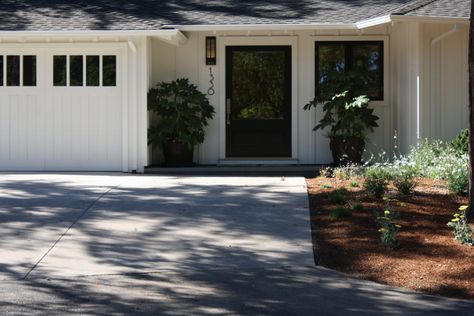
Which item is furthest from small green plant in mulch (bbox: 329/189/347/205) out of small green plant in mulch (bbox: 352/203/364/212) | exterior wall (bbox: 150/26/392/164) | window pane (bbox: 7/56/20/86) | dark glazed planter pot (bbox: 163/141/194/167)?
window pane (bbox: 7/56/20/86)

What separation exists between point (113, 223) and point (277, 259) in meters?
2.34

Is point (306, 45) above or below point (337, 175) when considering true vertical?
above

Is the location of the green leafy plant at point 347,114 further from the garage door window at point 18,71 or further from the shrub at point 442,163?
the garage door window at point 18,71

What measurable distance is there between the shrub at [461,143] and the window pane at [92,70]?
628 centimetres

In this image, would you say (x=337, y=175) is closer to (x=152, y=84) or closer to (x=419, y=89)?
(x=419, y=89)

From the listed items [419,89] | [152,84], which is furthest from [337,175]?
[152,84]

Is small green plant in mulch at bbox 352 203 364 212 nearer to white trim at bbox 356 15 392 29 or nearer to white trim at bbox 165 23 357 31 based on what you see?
white trim at bbox 356 15 392 29

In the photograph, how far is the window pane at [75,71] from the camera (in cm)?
1410

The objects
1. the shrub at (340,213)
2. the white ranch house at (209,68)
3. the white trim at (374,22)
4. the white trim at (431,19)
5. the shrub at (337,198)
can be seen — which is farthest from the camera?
the white ranch house at (209,68)

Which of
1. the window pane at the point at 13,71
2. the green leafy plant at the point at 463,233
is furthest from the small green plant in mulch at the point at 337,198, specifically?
the window pane at the point at 13,71

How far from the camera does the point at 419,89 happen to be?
13258 mm

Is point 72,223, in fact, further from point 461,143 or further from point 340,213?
point 461,143

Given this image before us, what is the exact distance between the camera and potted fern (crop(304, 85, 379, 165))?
13.9 meters

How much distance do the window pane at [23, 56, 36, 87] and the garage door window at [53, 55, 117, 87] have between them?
448mm
